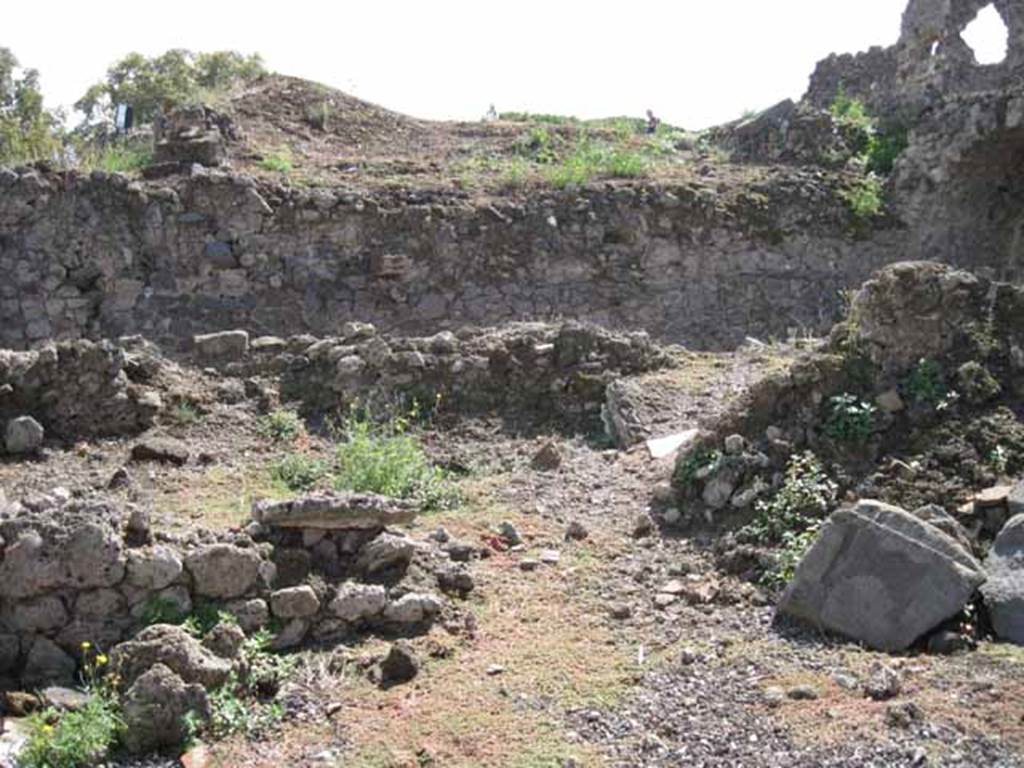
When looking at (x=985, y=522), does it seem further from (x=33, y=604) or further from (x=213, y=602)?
(x=33, y=604)

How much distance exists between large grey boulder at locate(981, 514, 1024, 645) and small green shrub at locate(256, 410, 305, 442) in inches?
174

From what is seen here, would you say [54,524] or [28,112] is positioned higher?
[28,112]

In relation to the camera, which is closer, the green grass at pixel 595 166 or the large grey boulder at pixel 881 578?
the large grey boulder at pixel 881 578

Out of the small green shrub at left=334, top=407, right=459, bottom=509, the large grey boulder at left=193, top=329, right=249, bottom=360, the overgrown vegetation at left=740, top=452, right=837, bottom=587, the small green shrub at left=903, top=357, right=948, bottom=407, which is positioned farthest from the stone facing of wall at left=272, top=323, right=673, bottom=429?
the small green shrub at left=903, top=357, right=948, bottom=407

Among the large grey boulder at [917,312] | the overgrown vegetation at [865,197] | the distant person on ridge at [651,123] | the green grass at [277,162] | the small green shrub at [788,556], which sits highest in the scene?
the distant person on ridge at [651,123]

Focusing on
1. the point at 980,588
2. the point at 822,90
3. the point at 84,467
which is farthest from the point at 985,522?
the point at 822,90

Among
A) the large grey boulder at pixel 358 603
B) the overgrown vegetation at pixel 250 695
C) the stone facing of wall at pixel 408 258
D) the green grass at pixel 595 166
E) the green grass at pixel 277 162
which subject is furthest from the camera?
the green grass at pixel 595 166

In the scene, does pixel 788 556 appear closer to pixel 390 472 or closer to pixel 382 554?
pixel 382 554

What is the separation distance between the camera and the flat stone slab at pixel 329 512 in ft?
16.4

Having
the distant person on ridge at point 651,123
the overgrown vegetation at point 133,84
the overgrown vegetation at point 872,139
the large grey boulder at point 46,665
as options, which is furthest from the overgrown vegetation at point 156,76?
the large grey boulder at point 46,665

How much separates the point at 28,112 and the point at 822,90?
15.1m

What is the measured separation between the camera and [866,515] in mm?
4816

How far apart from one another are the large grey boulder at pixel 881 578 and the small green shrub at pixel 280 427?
384cm

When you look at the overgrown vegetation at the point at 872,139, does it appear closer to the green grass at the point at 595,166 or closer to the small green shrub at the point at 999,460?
the green grass at the point at 595,166
